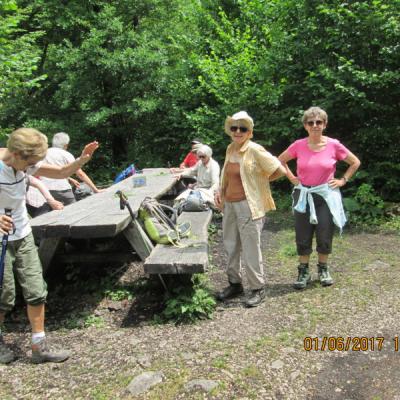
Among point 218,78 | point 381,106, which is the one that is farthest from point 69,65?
point 381,106

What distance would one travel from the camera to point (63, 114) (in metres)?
13.2

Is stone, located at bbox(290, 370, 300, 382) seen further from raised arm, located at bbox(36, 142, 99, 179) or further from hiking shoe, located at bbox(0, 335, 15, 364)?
raised arm, located at bbox(36, 142, 99, 179)

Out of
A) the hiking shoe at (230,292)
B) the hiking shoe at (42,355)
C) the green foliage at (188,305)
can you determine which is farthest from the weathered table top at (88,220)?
the hiking shoe at (230,292)

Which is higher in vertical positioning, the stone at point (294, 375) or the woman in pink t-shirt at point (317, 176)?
the woman in pink t-shirt at point (317, 176)

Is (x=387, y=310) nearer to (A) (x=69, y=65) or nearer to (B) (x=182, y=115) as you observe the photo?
(B) (x=182, y=115)

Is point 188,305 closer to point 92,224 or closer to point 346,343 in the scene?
point 92,224

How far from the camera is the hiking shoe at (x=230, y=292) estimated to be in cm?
439

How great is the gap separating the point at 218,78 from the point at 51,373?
338 inches

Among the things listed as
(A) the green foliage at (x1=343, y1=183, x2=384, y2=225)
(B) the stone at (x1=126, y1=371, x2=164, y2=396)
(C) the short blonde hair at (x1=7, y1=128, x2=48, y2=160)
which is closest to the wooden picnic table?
(C) the short blonde hair at (x1=7, y1=128, x2=48, y2=160)

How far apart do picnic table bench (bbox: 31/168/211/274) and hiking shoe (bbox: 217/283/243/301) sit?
0.55 meters

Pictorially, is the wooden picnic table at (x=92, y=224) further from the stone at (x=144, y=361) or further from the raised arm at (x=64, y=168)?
the stone at (x=144, y=361)

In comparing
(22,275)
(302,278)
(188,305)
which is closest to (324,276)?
(302,278)

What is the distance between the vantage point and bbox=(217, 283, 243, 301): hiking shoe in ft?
14.4

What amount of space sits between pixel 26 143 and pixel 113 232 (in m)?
1.09
